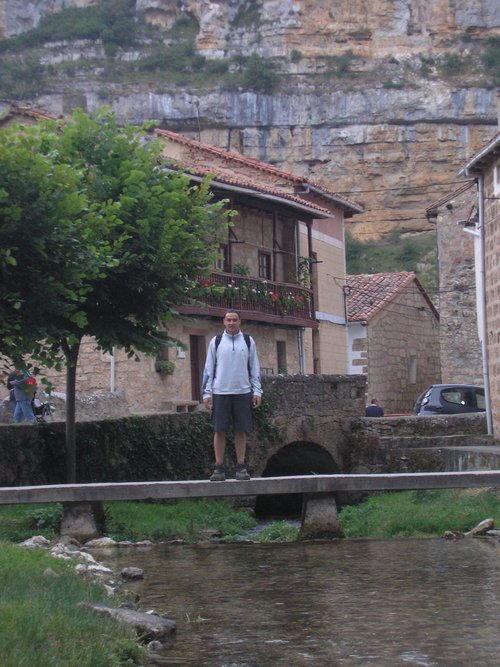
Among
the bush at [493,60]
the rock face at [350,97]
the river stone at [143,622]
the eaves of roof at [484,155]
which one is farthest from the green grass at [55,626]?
the bush at [493,60]

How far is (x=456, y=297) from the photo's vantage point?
39.4m

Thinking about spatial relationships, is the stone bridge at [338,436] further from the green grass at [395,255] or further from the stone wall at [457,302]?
the green grass at [395,255]

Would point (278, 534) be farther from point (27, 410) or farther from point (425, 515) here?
point (27, 410)

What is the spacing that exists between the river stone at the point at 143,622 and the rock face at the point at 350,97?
90.0 metres

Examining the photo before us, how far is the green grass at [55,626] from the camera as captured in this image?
5.69 meters

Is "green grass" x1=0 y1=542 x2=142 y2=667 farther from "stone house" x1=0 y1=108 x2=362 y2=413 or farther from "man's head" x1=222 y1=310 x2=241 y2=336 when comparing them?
"stone house" x1=0 y1=108 x2=362 y2=413

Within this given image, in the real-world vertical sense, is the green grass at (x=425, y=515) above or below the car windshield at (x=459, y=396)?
below

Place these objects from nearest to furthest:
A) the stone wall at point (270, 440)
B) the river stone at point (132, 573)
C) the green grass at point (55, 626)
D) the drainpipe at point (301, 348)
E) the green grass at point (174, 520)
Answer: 1. the green grass at point (55, 626)
2. the river stone at point (132, 573)
3. the green grass at point (174, 520)
4. the stone wall at point (270, 440)
5. the drainpipe at point (301, 348)

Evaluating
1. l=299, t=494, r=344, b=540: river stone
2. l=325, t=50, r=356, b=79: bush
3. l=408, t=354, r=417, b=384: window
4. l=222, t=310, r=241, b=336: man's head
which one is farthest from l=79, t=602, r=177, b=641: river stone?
l=325, t=50, r=356, b=79: bush

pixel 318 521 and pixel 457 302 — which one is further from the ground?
pixel 457 302

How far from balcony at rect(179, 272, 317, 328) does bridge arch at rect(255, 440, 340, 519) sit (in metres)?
3.99

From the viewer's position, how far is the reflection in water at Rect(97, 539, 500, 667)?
6648 mm

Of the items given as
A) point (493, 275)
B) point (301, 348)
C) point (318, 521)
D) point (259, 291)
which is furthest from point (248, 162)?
point (318, 521)

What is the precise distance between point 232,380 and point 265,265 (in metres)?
21.1
